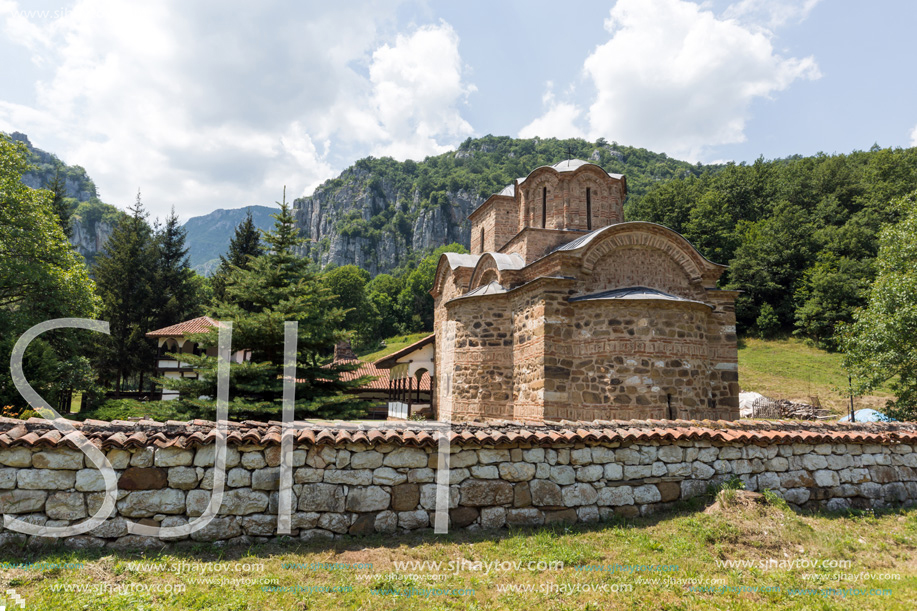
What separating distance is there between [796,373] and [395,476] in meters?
26.1

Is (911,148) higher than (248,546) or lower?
higher

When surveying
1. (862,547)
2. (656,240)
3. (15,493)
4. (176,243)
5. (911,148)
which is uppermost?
(911,148)

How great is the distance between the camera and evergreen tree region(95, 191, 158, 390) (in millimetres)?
20859

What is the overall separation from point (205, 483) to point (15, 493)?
1475mm

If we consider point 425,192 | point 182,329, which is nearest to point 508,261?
point 182,329

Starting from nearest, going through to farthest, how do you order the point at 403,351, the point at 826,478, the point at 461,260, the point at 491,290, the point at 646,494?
the point at 646,494, the point at 826,478, the point at 491,290, the point at 461,260, the point at 403,351

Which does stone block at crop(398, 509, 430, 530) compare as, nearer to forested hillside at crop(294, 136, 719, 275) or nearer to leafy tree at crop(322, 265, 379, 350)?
leafy tree at crop(322, 265, 379, 350)

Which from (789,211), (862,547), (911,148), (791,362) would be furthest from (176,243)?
(911,148)

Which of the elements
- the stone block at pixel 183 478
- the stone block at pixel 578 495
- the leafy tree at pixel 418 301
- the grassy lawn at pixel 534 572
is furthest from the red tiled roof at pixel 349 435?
the leafy tree at pixel 418 301

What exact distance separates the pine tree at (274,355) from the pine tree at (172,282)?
14222 millimetres

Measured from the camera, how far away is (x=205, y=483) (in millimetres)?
4215

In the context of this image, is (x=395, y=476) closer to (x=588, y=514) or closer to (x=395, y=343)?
A: (x=588, y=514)

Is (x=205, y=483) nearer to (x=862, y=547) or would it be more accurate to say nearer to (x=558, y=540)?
(x=558, y=540)

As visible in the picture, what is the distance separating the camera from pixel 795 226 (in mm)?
32812
